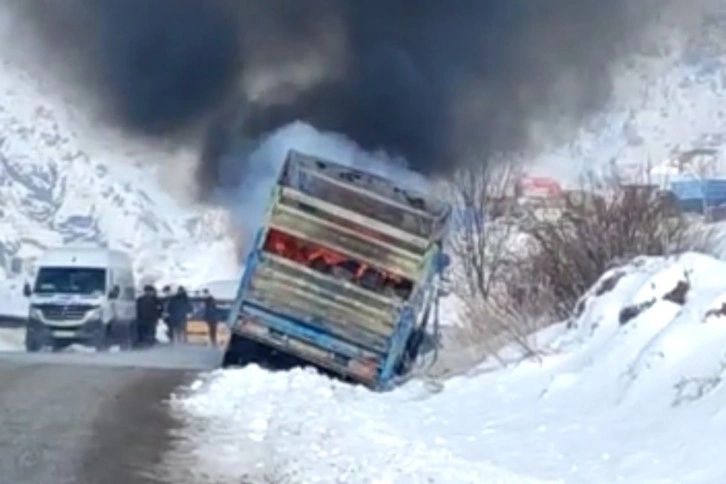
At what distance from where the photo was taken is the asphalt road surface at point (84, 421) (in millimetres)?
12516

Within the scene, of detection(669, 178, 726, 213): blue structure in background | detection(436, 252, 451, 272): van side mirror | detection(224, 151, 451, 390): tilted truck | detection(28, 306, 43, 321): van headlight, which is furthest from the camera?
detection(28, 306, 43, 321): van headlight

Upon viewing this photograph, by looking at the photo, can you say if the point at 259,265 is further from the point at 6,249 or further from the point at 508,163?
the point at 6,249

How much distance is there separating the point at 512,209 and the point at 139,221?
5747cm

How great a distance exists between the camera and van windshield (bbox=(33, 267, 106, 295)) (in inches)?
1460

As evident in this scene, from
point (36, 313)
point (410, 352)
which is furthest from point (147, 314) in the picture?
point (410, 352)

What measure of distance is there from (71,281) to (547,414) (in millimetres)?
23950

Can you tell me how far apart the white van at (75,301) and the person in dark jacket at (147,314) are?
116 inches

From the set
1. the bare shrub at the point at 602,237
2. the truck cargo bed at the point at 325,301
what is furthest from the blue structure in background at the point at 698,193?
the truck cargo bed at the point at 325,301

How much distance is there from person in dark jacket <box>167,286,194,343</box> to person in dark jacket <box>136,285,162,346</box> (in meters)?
0.61

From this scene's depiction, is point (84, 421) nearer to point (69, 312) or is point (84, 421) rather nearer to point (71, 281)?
point (69, 312)

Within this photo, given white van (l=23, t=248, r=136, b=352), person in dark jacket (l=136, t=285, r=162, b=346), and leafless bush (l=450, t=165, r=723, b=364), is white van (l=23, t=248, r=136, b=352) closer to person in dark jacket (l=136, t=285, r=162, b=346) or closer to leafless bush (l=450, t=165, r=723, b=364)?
person in dark jacket (l=136, t=285, r=162, b=346)

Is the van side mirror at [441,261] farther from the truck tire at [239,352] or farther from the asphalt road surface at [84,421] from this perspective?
the asphalt road surface at [84,421]

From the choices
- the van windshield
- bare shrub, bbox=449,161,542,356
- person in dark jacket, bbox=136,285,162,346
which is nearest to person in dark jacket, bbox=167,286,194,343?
person in dark jacket, bbox=136,285,162,346

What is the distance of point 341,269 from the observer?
2250 centimetres
